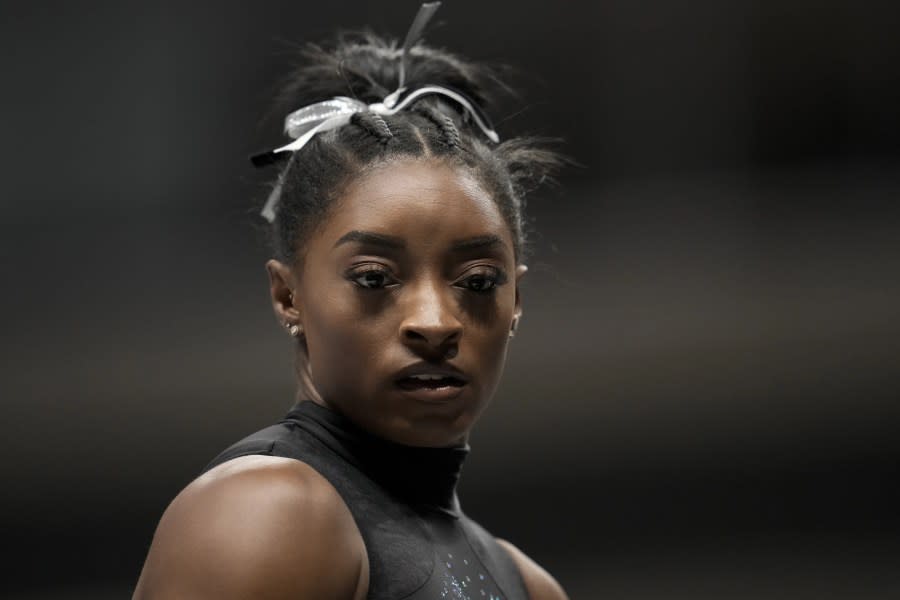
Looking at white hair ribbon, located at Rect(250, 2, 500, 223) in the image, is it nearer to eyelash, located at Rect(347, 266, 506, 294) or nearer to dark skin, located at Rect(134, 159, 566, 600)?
dark skin, located at Rect(134, 159, 566, 600)

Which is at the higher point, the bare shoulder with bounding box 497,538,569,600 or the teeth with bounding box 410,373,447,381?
the teeth with bounding box 410,373,447,381

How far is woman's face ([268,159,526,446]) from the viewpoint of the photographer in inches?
58.4

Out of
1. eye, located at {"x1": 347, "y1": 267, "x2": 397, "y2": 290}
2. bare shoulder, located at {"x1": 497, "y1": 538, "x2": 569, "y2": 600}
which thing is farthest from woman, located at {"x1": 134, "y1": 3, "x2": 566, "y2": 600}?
bare shoulder, located at {"x1": 497, "y1": 538, "x2": 569, "y2": 600}

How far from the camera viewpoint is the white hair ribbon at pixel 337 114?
1.68 m

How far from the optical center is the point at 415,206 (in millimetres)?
1494

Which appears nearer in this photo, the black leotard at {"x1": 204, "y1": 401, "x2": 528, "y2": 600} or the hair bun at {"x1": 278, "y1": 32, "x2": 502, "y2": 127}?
the black leotard at {"x1": 204, "y1": 401, "x2": 528, "y2": 600}

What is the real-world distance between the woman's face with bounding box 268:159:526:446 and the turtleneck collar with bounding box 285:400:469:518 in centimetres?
2

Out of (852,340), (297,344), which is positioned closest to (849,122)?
(852,340)

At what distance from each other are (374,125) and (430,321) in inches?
11.3

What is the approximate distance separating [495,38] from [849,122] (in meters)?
1.11

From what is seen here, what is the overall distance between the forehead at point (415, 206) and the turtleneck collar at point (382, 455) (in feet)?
0.69

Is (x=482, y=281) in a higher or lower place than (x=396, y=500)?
higher

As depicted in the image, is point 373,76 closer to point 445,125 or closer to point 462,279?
point 445,125

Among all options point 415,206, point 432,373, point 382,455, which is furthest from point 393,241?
point 382,455
